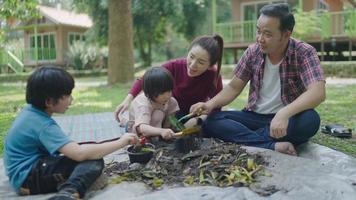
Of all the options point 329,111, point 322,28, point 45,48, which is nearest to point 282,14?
point 329,111

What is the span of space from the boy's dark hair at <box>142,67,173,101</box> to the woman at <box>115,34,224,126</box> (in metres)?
0.39

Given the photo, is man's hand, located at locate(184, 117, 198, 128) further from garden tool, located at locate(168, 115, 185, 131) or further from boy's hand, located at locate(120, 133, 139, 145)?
boy's hand, located at locate(120, 133, 139, 145)

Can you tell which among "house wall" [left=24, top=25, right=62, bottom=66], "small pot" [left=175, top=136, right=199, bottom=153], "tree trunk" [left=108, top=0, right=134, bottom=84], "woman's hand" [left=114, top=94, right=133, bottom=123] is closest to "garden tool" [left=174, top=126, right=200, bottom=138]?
Answer: "small pot" [left=175, top=136, right=199, bottom=153]

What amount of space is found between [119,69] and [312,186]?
31.2 ft

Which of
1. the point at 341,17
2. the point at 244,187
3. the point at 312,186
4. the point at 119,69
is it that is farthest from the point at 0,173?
the point at 341,17

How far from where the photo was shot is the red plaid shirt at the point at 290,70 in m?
3.16

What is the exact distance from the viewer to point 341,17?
600 inches

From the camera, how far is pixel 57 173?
7.84 ft

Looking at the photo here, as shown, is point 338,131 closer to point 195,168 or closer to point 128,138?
point 195,168

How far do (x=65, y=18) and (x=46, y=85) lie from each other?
2554cm

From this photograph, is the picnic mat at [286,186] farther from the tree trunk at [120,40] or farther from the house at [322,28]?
the house at [322,28]

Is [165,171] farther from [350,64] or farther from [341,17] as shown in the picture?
[341,17]

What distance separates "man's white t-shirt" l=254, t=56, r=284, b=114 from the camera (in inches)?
133

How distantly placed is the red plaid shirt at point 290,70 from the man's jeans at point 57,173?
5.08ft
